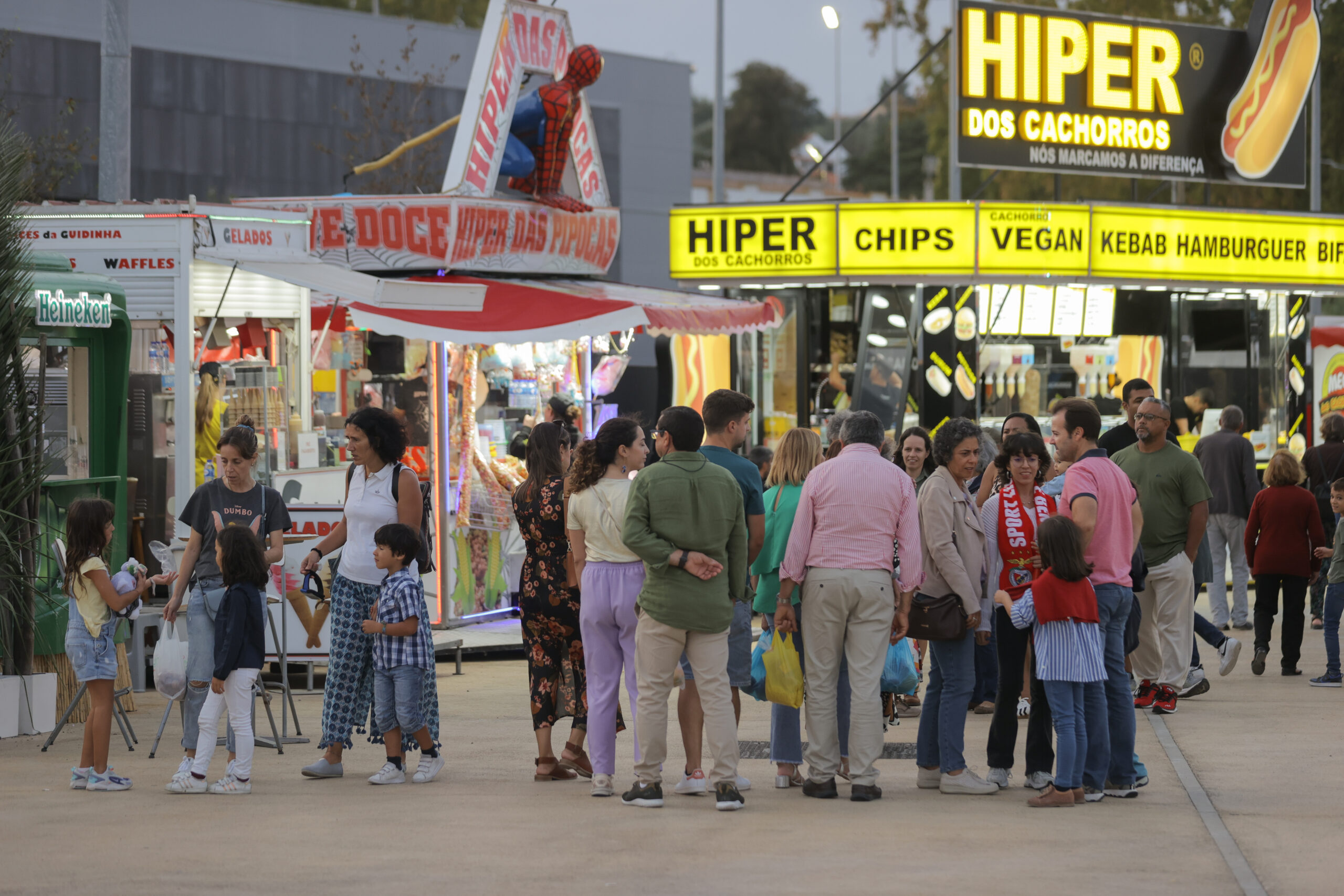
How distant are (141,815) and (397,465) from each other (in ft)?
6.89

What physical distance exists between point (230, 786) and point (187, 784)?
0.21 meters

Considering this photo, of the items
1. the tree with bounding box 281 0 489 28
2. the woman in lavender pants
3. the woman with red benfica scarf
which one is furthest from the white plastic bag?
the tree with bounding box 281 0 489 28

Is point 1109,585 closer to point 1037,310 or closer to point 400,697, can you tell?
point 400,697

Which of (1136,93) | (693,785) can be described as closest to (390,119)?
(1136,93)

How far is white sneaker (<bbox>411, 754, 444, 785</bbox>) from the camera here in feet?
26.2

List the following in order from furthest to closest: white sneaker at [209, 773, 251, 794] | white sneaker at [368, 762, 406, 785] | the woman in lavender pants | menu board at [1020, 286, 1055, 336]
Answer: menu board at [1020, 286, 1055, 336], white sneaker at [368, 762, 406, 785], white sneaker at [209, 773, 251, 794], the woman in lavender pants

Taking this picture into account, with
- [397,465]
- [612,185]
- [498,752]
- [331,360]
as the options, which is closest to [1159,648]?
[498,752]

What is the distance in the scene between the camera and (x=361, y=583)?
8086 mm

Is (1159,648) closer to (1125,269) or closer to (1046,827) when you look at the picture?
(1046,827)

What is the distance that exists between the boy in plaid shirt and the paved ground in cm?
19

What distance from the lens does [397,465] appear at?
8273 mm

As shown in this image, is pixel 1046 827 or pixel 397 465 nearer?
pixel 1046 827

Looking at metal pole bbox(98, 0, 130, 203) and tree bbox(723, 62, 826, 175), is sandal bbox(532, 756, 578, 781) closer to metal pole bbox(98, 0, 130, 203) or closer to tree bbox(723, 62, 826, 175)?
metal pole bbox(98, 0, 130, 203)

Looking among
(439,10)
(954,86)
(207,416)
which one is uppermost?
(439,10)
